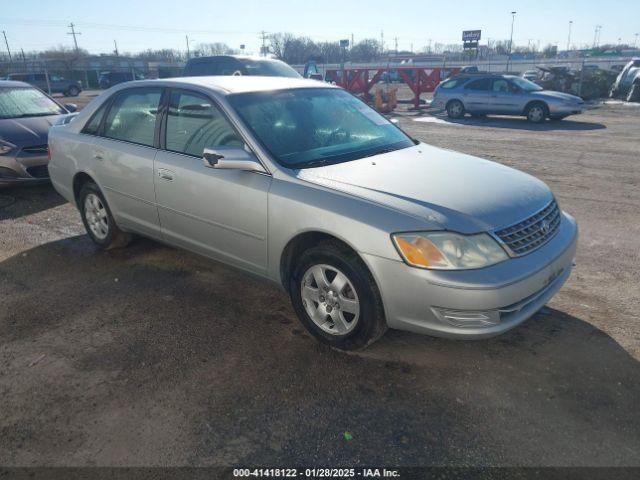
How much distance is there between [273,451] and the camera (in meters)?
2.43

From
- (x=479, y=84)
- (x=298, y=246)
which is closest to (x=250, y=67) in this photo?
(x=479, y=84)

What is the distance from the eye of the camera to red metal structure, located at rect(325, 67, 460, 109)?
20414 millimetres

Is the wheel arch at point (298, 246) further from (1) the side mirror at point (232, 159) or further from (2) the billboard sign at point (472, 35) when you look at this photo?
(2) the billboard sign at point (472, 35)

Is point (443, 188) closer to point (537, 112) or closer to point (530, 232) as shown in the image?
point (530, 232)

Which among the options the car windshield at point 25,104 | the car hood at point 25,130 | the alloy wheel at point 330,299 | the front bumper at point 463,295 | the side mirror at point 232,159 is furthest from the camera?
the car windshield at point 25,104

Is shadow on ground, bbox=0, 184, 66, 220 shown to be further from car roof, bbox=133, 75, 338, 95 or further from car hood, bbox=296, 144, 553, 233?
car hood, bbox=296, 144, 553, 233

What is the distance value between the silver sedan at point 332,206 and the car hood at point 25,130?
10.4 ft

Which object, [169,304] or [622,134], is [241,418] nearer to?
[169,304]

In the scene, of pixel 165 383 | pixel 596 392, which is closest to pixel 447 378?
pixel 596 392

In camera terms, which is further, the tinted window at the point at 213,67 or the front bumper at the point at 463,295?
the tinted window at the point at 213,67

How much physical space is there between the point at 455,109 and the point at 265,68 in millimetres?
7488

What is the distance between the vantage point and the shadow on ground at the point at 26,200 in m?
6.64

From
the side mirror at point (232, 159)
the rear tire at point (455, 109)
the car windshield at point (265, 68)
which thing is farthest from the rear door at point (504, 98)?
the side mirror at point (232, 159)

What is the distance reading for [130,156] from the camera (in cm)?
428
